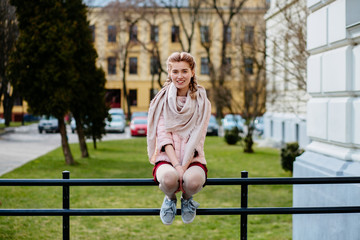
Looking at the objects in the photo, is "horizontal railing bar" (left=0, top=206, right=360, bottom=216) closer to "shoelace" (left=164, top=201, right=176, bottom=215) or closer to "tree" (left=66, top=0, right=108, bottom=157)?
"shoelace" (left=164, top=201, right=176, bottom=215)

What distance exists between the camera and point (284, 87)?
2202cm

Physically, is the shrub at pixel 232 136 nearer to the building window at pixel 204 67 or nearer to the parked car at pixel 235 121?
the parked car at pixel 235 121

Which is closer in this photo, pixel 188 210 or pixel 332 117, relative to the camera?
pixel 188 210

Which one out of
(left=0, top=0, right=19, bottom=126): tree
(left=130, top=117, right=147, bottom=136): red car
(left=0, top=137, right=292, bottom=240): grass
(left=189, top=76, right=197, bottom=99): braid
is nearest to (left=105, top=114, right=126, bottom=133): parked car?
(left=130, top=117, right=147, bottom=136): red car

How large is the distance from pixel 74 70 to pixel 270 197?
842cm

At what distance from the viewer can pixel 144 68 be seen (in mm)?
56344

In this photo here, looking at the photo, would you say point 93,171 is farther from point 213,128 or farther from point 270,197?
point 213,128

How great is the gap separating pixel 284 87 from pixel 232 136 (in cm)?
514

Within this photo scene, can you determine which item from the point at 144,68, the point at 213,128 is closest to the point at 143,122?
the point at 213,128

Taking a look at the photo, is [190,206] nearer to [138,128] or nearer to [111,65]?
[138,128]

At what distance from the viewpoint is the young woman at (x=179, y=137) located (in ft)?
11.3

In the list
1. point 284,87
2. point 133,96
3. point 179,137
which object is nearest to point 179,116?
point 179,137

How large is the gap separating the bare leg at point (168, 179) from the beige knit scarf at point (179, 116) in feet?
0.69

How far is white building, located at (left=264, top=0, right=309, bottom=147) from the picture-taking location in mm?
12609
